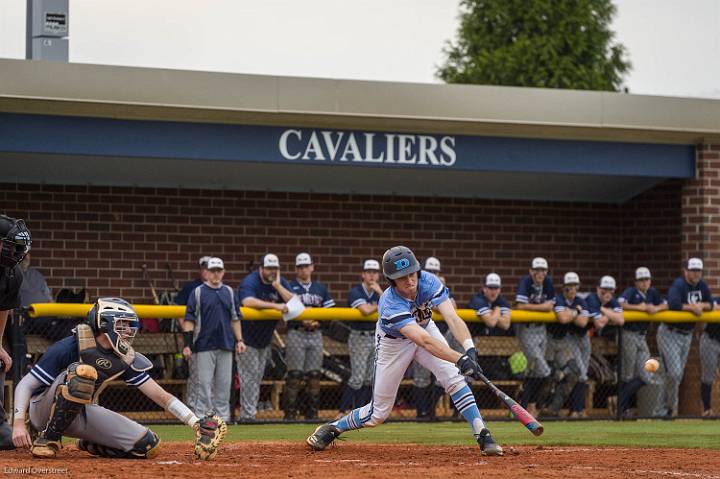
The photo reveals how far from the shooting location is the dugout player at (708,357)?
1534 centimetres

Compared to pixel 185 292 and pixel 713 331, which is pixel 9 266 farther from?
pixel 713 331

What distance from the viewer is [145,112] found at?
1480cm

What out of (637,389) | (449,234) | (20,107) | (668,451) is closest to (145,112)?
(20,107)

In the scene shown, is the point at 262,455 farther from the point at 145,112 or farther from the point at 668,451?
the point at 145,112

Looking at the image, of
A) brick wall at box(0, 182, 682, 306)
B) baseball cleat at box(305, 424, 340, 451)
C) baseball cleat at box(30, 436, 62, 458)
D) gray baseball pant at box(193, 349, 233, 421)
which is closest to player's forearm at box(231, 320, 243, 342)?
gray baseball pant at box(193, 349, 233, 421)

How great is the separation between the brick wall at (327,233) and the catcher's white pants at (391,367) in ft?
24.7

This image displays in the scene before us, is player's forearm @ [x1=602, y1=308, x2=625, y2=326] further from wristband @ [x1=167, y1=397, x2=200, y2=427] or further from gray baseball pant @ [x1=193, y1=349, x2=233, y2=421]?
wristband @ [x1=167, y1=397, x2=200, y2=427]

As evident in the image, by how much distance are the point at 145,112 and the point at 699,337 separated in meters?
7.11

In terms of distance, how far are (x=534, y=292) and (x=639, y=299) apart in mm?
1401

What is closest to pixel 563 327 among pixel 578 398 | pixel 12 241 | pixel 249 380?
pixel 578 398

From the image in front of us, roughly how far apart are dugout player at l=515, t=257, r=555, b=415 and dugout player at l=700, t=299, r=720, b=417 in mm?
1918

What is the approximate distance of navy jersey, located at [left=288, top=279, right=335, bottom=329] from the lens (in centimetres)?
1440

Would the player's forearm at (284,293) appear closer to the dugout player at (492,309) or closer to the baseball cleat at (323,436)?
the dugout player at (492,309)

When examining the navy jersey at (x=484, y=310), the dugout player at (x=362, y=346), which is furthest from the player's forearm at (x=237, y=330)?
the navy jersey at (x=484, y=310)
